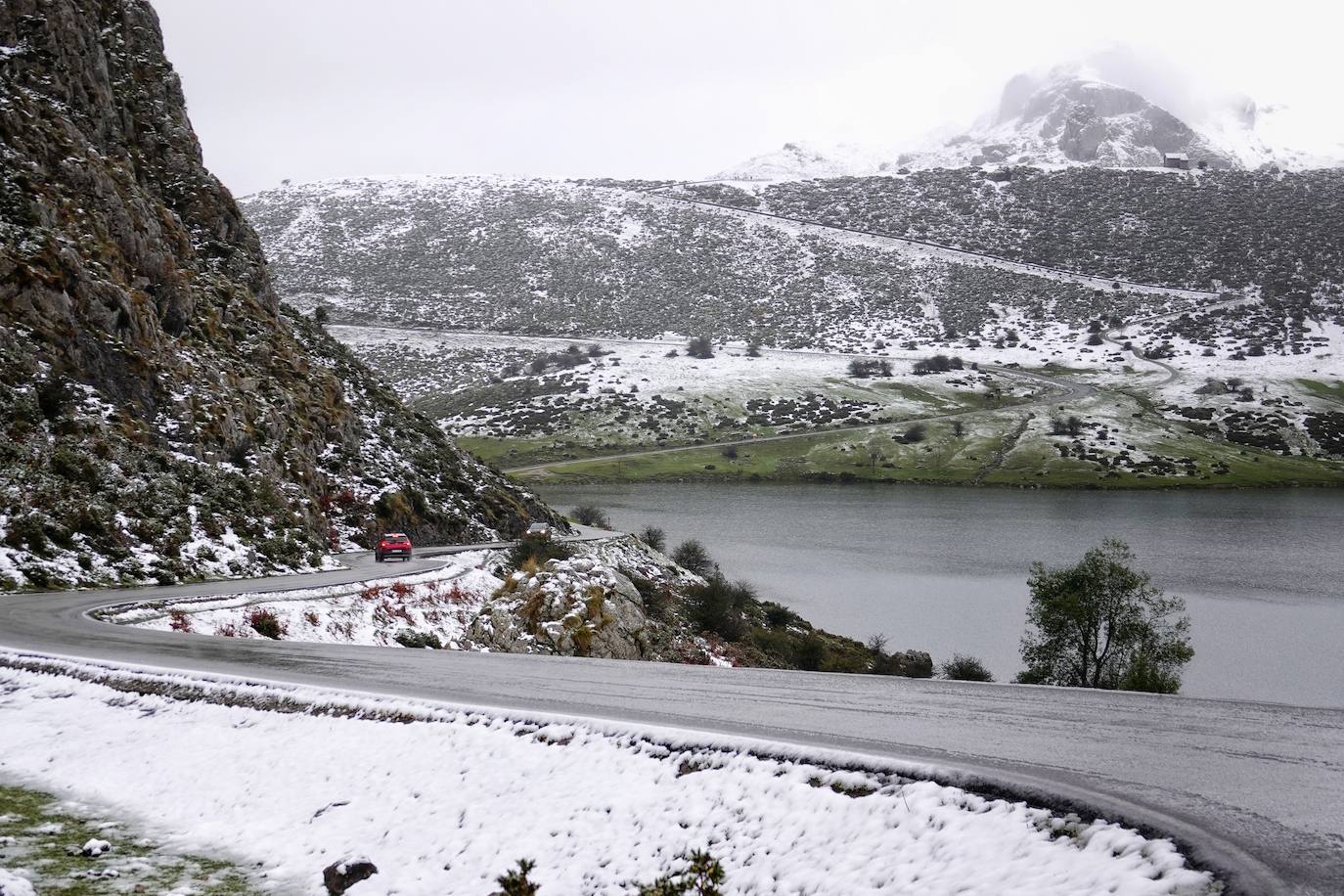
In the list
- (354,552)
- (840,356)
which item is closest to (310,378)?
(354,552)

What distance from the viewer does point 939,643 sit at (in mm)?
39344

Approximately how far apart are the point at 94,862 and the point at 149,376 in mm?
26262

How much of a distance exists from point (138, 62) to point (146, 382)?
25.1 meters

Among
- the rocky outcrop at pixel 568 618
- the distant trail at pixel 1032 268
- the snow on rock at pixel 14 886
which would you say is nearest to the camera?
the snow on rock at pixel 14 886

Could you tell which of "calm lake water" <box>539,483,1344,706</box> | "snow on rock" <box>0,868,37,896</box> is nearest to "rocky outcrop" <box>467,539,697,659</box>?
"calm lake water" <box>539,483,1344,706</box>

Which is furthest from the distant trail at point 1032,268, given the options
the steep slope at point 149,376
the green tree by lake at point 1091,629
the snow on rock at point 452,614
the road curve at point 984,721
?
the road curve at point 984,721

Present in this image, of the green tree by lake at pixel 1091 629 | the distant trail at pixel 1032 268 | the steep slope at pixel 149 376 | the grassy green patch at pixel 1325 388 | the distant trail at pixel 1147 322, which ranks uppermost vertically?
the distant trail at pixel 1032 268

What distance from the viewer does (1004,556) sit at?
58844 mm

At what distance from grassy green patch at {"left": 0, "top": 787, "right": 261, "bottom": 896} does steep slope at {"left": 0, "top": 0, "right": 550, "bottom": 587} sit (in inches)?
556

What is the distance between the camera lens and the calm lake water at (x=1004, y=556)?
1487 inches

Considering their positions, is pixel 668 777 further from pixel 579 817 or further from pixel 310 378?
pixel 310 378

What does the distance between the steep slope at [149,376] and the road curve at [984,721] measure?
7.70 m

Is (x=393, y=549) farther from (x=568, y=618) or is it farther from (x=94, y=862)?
(x=94, y=862)

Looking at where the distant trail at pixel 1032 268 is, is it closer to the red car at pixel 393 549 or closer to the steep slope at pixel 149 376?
the steep slope at pixel 149 376
